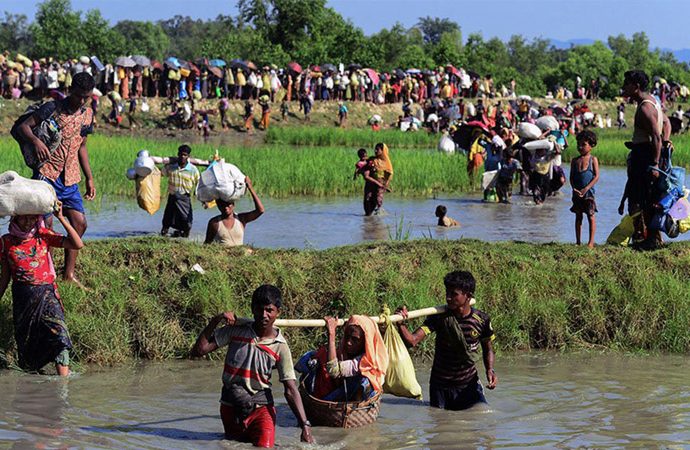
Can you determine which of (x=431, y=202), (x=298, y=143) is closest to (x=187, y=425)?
(x=431, y=202)

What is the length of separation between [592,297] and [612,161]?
59.6ft

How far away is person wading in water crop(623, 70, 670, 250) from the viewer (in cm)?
912

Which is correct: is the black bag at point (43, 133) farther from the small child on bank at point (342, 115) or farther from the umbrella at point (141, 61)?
the small child on bank at point (342, 115)

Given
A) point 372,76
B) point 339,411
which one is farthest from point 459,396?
point 372,76

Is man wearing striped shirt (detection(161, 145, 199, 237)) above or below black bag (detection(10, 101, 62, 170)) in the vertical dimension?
below

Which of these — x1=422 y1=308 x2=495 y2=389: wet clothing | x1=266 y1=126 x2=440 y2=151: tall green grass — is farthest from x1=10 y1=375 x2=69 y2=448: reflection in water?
x1=266 y1=126 x2=440 y2=151: tall green grass

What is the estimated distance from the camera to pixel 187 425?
6.22 meters

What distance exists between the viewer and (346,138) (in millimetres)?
30953

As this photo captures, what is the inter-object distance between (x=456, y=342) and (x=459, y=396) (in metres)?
0.37

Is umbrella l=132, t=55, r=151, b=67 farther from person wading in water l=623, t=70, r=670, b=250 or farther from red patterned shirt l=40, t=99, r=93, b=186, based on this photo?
red patterned shirt l=40, t=99, r=93, b=186

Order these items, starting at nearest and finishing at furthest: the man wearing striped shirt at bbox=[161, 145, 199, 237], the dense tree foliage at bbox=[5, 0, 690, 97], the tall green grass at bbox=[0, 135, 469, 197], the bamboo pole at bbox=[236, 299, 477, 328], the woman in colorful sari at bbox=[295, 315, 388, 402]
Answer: the bamboo pole at bbox=[236, 299, 477, 328]
the woman in colorful sari at bbox=[295, 315, 388, 402]
the man wearing striped shirt at bbox=[161, 145, 199, 237]
the tall green grass at bbox=[0, 135, 469, 197]
the dense tree foliage at bbox=[5, 0, 690, 97]

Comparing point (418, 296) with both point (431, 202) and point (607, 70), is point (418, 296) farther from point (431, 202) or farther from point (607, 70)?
point (607, 70)

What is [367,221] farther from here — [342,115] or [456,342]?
[342,115]

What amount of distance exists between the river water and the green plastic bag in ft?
16.4
